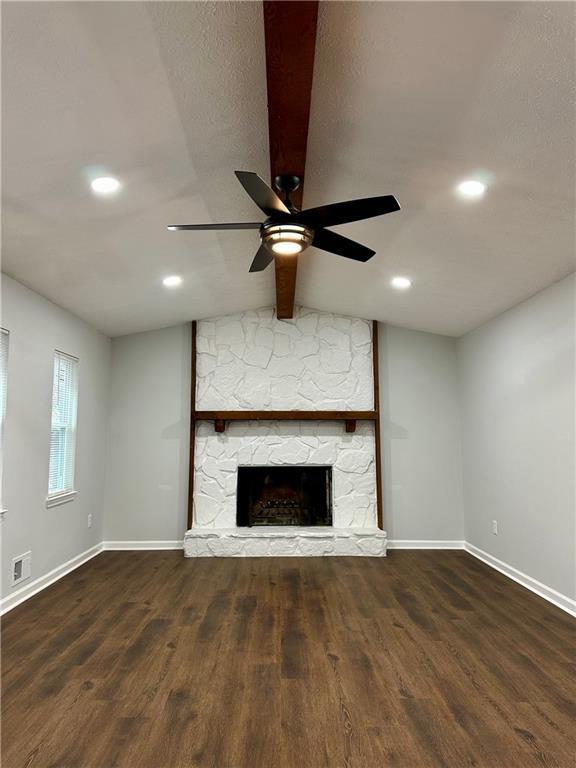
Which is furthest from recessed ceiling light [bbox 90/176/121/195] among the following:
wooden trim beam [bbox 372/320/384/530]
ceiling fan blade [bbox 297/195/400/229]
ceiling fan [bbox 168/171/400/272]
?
wooden trim beam [bbox 372/320/384/530]

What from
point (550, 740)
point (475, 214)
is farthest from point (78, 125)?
point (550, 740)

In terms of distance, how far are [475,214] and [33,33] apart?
2552 millimetres

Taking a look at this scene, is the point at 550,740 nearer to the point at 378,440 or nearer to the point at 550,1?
the point at 550,1

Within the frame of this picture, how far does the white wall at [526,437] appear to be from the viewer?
4.02m

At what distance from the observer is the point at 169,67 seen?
7.00 ft

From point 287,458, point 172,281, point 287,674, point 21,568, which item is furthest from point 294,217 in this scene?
point 287,458

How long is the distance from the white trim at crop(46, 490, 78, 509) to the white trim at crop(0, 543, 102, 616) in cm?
60

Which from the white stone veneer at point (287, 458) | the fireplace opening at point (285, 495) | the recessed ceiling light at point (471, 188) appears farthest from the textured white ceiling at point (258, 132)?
the fireplace opening at point (285, 495)

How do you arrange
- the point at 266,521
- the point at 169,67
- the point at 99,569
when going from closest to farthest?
the point at 169,67 < the point at 99,569 < the point at 266,521

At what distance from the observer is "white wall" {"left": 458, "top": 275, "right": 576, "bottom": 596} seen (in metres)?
4.02

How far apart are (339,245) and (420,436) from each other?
3.72m

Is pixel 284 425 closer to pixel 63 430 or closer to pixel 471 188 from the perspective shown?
pixel 63 430

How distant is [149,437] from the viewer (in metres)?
6.17

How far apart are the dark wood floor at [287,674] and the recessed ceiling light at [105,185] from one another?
272 cm
